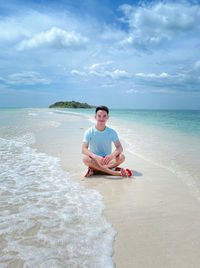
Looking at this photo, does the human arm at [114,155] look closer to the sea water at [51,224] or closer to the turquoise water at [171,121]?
the sea water at [51,224]

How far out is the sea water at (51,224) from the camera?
7.00 ft

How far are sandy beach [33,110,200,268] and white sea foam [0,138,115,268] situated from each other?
0.19 metres

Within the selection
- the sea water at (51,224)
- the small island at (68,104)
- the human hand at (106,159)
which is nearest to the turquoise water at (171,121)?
the human hand at (106,159)

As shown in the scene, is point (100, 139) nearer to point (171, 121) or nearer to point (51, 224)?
point (51, 224)

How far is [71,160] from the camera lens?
6352 mm

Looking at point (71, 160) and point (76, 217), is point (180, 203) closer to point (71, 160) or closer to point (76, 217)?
point (76, 217)

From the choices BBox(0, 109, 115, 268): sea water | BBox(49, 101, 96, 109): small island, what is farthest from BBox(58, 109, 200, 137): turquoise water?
BBox(49, 101, 96, 109): small island

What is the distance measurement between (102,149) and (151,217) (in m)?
Result: 2.50

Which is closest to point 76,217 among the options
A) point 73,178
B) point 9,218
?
point 9,218

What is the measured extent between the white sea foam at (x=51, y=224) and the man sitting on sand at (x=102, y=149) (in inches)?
30.5

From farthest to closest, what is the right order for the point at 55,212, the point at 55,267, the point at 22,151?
the point at 22,151 → the point at 55,212 → the point at 55,267

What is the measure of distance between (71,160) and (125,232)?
395cm

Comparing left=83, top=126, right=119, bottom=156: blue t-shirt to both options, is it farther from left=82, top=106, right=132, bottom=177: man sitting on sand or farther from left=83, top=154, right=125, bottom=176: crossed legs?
left=83, top=154, right=125, bottom=176: crossed legs

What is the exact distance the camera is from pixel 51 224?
2750mm
